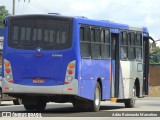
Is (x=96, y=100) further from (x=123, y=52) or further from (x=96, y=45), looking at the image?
(x=123, y=52)

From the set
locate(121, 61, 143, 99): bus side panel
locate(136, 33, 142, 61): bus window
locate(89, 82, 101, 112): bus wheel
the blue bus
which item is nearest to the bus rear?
the blue bus

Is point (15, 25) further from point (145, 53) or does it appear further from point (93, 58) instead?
point (145, 53)

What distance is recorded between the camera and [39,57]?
73.5 feet

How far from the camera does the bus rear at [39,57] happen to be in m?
22.2

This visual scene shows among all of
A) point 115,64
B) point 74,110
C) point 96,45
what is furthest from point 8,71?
point 115,64

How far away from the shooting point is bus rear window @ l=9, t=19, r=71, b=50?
22391mm

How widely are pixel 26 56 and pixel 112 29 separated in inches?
175

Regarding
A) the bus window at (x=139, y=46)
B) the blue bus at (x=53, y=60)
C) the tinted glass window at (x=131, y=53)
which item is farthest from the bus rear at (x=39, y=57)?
the bus window at (x=139, y=46)

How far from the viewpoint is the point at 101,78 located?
80.5ft

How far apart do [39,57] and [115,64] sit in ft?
15.5

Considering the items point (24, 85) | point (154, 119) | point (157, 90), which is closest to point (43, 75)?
point (24, 85)

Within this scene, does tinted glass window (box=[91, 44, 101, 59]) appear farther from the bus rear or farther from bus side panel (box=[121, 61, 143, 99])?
bus side panel (box=[121, 61, 143, 99])

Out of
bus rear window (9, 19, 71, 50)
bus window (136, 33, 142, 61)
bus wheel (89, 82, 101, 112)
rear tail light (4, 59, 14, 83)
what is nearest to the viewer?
bus rear window (9, 19, 71, 50)

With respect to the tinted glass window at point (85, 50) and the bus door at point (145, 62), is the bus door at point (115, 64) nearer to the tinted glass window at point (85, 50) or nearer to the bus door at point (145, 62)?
the tinted glass window at point (85, 50)
